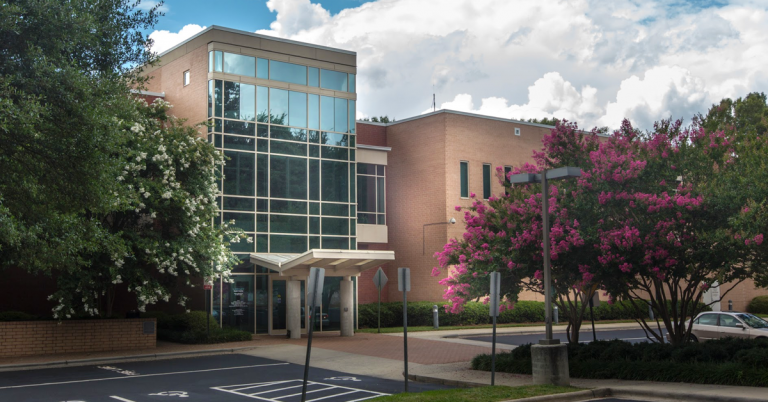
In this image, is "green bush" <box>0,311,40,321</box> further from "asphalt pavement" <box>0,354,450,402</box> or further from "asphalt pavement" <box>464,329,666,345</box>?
"asphalt pavement" <box>464,329,666,345</box>

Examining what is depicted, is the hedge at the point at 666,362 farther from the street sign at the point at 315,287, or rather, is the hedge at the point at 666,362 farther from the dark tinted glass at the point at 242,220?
the dark tinted glass at the point at 242,220

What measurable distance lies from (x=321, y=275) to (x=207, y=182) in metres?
13.8

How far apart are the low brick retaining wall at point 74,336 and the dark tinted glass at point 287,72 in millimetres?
10999

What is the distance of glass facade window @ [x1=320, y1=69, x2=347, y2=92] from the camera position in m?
30.4

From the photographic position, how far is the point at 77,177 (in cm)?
1230

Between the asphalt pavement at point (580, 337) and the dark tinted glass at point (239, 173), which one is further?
the dark tinted glass at point (239, 173)

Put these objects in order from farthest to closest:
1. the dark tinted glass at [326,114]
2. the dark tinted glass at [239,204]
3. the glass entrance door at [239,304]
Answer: the dark tinted glass at [326,114]
the dark tinted glass at [239,204]
the glass entrance door at [239,304]

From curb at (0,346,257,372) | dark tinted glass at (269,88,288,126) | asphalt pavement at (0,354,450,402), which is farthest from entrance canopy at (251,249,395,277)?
asphalt pavement at (0,354,450,402)

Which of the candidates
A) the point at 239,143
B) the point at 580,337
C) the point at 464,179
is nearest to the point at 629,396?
the point at 580,337

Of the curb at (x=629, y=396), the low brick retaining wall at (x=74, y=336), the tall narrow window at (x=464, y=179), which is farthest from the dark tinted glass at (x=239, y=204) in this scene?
the curb at (x=629, y=396)

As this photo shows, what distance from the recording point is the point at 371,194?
110ft

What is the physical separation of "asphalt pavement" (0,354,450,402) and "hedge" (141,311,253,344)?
421 cm

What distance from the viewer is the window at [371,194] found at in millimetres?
33269

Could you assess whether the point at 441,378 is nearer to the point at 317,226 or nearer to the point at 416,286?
the point at 317,226
